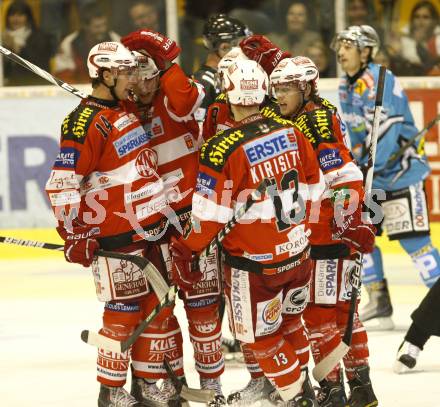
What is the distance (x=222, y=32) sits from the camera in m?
5.80

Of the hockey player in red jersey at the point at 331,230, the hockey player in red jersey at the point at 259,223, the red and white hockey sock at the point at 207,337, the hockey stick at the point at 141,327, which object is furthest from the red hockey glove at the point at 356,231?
the red and white hockey sock at the point at 207,337

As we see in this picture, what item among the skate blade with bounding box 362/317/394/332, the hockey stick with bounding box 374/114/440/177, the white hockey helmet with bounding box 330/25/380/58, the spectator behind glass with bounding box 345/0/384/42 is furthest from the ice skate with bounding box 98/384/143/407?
the spectator behind glass with bounding box 345/0/384/42

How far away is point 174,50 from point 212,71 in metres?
0.75

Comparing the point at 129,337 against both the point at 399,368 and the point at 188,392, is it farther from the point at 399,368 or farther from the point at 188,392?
the point at 399,368

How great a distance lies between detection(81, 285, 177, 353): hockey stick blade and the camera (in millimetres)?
4750

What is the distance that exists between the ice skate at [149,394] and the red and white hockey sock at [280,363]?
22.2 inches

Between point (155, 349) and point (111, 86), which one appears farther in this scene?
point (155, 349)

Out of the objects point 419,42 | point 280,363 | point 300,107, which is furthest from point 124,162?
point 419,42

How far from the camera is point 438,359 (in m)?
5.96

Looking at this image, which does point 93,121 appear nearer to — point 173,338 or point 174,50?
point 174,50

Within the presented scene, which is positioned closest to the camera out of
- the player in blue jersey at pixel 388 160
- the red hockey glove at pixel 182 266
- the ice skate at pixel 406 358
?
the red hockey glove at pixel 182 266

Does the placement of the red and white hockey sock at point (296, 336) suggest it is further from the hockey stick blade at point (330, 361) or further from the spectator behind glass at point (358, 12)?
the spectator behind glass at point (358, 12)

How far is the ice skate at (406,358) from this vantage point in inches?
222

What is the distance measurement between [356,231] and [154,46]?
103 cm
